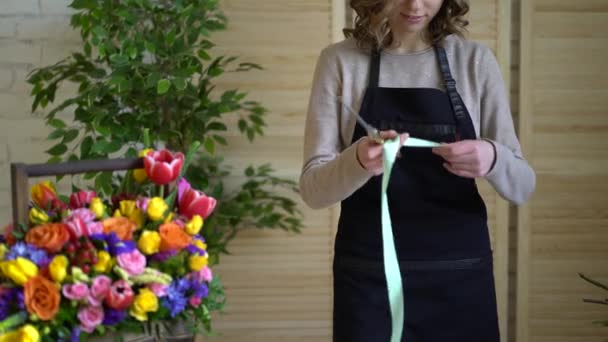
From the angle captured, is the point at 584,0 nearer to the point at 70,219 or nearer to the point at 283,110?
the point at 283,110

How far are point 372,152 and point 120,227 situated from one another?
0.48 meters

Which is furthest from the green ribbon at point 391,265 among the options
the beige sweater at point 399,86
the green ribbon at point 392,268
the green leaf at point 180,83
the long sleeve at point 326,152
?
the green leaf at point 180,83

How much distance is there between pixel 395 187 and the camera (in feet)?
4.93

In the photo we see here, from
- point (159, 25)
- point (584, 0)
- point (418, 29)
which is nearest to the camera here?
point (418, 29)

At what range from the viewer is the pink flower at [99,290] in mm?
871

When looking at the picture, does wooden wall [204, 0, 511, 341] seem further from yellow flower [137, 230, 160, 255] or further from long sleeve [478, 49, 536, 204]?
yellow flower [137, 230, 160, 255]

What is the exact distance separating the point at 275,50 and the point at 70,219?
5.12 ft

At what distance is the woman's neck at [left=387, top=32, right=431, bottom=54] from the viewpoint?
5.08ft

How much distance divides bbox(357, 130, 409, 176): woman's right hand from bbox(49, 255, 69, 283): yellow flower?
1.82 feet

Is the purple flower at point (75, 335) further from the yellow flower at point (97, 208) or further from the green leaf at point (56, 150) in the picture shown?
the green leaf at point (56, 150)

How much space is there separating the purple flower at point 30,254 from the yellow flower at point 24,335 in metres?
0.08

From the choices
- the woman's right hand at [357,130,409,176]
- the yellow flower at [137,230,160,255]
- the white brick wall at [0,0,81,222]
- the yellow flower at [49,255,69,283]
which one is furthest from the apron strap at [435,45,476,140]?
the white brick wall at [0,0,81,222]

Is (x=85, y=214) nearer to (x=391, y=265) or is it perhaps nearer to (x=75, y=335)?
(x=75, y=335)

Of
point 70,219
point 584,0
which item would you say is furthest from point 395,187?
point 584,0
